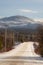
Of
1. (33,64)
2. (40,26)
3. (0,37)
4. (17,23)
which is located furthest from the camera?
(17,23)

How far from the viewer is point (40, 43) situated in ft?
74.4

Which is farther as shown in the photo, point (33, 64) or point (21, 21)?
point (21, 21)

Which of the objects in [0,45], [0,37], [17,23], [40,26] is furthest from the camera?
[17,23]

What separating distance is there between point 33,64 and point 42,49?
21.3 ft

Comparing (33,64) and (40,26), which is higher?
(40,26)

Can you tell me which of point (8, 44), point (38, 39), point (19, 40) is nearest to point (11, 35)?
point (8, 44)

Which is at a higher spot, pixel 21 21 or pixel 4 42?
pixel 21 21

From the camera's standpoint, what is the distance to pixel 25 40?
221 feet

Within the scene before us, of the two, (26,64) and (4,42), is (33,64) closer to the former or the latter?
(26,64)

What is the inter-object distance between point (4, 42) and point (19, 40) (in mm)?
25797

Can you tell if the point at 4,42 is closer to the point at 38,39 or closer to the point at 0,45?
the point at 0,45

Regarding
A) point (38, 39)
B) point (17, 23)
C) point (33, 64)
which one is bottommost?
point (33, 64)

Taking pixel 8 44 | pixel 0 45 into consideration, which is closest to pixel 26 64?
pixel 0 45

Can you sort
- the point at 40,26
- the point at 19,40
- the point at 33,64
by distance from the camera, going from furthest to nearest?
the point at 19,40, the point at 40,26, the point at 33,64
